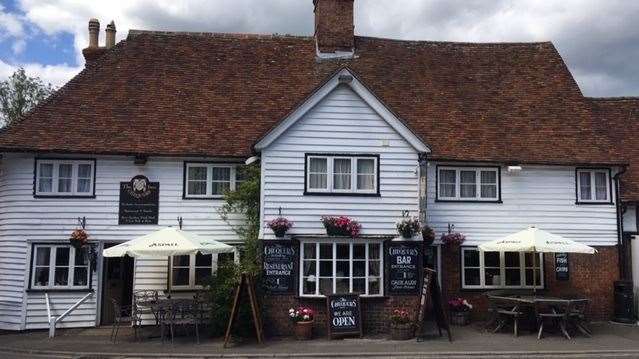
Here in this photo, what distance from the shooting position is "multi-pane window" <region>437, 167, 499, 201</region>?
57.2 feet

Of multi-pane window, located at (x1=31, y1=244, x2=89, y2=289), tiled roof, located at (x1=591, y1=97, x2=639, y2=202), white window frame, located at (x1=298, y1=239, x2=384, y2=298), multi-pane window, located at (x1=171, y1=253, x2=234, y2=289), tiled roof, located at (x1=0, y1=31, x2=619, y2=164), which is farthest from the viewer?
tiled roof, located at (x1=591, y1=97, x2=639, y2=202)

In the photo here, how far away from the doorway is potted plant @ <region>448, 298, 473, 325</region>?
9.51m

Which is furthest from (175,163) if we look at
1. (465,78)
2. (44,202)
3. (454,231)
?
(465,78)

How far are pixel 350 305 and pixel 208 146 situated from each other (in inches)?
241

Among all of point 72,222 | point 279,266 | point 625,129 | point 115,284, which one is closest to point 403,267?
point 279,266

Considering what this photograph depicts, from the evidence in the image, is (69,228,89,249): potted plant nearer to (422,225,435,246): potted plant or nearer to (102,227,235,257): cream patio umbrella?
(102,227,235,257): cream patio umbrella

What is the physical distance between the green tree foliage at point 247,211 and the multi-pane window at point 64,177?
12.5 feet

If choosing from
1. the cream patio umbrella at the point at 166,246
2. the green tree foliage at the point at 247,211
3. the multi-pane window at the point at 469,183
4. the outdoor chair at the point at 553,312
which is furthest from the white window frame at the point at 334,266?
the outdoor chair at the point at 553,312

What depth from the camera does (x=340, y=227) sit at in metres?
14.6

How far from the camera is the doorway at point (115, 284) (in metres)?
16.8

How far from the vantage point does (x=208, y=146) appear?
54.9 feet

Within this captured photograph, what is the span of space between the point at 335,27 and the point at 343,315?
10915 millimetres

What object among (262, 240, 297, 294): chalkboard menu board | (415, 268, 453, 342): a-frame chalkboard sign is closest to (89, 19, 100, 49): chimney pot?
(262, 240, 297, 294): chalkboard menu board

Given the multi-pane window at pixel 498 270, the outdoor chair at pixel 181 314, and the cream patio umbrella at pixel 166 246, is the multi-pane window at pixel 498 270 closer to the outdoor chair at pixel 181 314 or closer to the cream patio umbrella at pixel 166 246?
the cream patio umbrella at pixel 166 246
